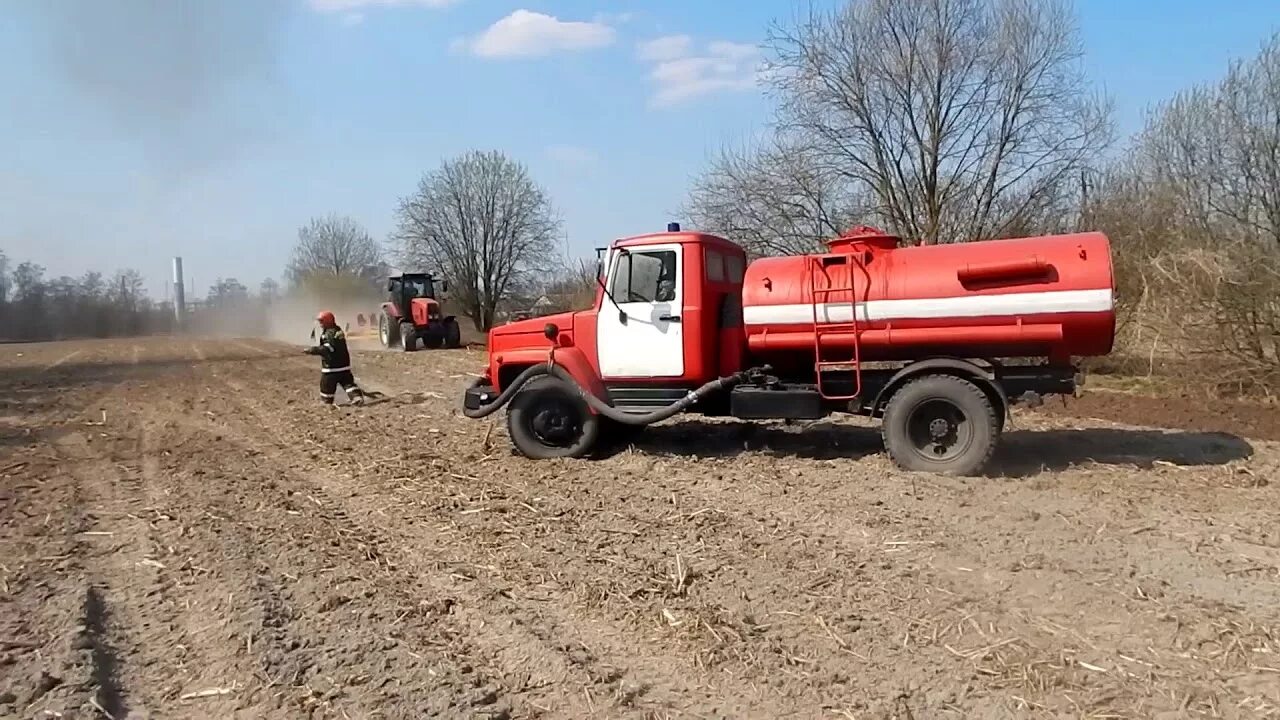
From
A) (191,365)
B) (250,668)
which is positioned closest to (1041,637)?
(250,668)

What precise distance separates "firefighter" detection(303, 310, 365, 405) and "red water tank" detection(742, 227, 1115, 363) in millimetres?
7377

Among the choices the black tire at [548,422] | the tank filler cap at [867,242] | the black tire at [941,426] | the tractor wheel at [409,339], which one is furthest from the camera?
the tractor wheel at [409,339]

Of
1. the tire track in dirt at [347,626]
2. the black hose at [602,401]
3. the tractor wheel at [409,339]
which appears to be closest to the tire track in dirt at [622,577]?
the tire track in dirt at [347,626]

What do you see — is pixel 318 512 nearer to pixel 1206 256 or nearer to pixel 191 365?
pixel 1206 256

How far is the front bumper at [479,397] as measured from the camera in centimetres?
944

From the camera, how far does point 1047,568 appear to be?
531cm

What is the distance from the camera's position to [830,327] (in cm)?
816

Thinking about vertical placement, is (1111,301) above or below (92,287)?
below

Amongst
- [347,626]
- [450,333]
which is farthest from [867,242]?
[450,333]

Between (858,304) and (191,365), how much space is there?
2212 cm

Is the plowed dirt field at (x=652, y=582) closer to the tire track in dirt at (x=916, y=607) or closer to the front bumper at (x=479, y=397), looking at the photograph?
the tire track in dirt at (x=916, y=607)

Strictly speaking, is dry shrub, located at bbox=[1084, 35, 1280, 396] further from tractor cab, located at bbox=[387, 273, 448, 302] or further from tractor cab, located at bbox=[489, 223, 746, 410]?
tractor cab, located at bbox=[387, 273, 448, 302]

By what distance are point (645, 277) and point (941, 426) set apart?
3.01 meters

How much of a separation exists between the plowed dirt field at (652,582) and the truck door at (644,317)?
3.13 feet
